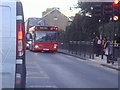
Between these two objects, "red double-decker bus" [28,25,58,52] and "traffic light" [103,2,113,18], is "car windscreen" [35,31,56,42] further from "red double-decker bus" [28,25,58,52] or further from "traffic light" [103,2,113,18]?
"traffic light" [103,2,113,18]

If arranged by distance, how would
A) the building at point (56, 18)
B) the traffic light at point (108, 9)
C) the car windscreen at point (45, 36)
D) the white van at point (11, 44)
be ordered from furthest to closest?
the building at point (56, 18) → the car windscreen at point (45, 36) → the traffic light at point (108, 9) → the white van at point (11, 44)

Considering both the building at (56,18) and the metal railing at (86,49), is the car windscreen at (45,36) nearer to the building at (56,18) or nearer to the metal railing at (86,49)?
the metal railing at (86,49)

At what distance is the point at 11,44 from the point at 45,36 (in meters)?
28.9

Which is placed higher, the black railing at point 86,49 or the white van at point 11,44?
the white van at point 11,44

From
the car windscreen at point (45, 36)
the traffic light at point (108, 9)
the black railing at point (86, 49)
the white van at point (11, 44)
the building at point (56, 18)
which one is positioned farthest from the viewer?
the building at point (56, 18)

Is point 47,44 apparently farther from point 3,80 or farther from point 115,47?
point 3,80

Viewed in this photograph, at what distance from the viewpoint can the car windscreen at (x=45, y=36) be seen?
3600cm

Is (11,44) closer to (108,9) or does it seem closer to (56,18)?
(108,9)

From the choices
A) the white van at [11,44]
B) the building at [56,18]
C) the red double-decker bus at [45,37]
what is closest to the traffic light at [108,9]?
the white van at [11,44]

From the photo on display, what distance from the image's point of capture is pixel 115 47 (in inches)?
825

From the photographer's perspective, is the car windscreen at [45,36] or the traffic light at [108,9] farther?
the car windscreen at [45,36]

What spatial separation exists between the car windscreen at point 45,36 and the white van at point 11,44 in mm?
28604

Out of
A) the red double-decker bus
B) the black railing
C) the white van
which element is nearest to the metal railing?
the black railing

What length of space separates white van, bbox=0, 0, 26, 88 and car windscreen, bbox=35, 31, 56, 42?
28.6 m
